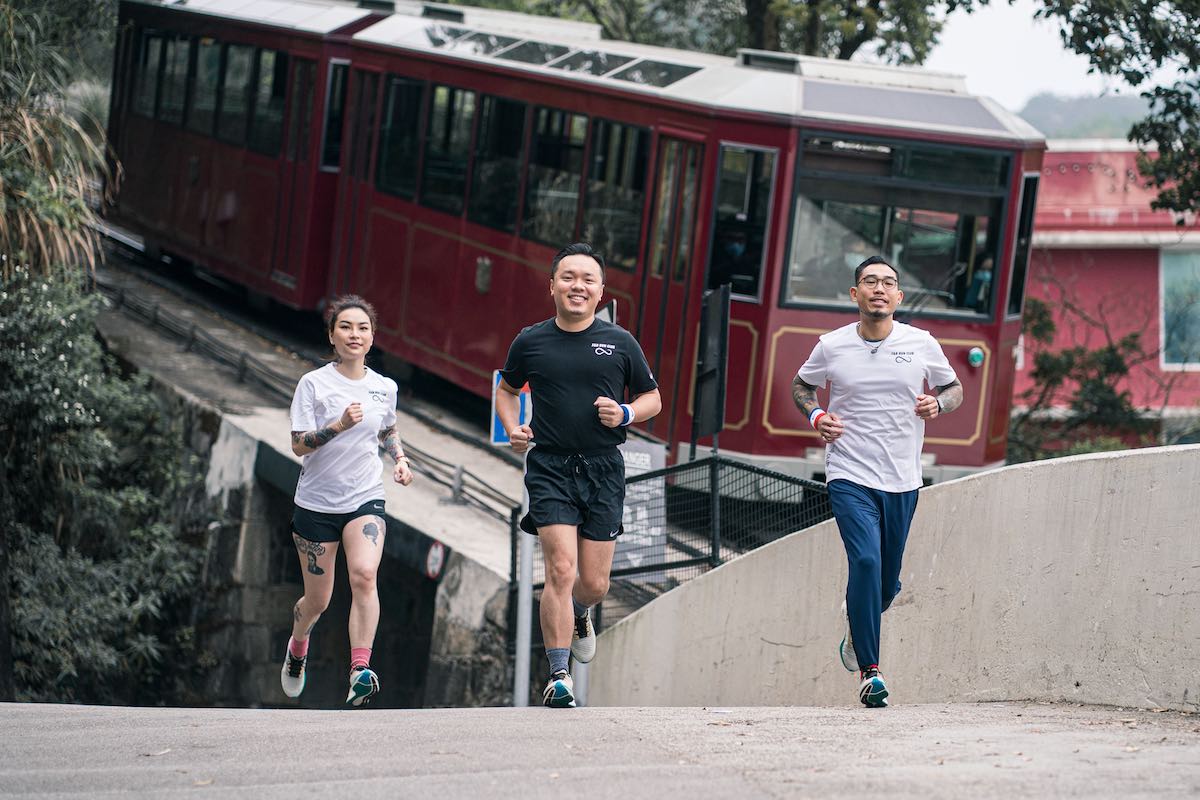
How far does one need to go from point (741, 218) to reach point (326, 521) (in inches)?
226

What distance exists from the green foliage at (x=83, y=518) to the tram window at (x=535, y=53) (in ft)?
13.1

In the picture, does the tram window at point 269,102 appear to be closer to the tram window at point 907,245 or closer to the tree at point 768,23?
the tree at point 768,23

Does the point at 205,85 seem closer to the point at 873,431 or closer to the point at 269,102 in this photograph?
the point at 269,102

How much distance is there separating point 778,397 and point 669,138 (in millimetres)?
1974

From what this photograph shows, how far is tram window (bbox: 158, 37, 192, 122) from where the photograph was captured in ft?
67.8

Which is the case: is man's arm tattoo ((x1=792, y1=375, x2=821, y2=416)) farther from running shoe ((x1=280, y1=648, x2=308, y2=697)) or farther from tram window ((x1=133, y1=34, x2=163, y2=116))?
tram window ((x1=133, y1=34, x2=163, y2=116))

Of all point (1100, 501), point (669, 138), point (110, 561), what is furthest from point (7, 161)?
point (1100, 501)

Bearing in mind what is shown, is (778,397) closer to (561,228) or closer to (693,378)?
(693,378)

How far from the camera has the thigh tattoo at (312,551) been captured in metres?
7.25

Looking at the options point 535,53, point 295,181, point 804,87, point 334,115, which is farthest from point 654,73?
point 295,181

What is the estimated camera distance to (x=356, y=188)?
1717 centimetres

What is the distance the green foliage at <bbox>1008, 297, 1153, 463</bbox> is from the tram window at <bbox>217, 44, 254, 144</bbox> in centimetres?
859

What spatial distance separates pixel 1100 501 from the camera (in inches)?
278

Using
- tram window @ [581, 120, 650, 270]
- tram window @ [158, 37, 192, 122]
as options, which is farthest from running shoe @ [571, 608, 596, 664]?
tram window @ [158, 37, 192, 122]
